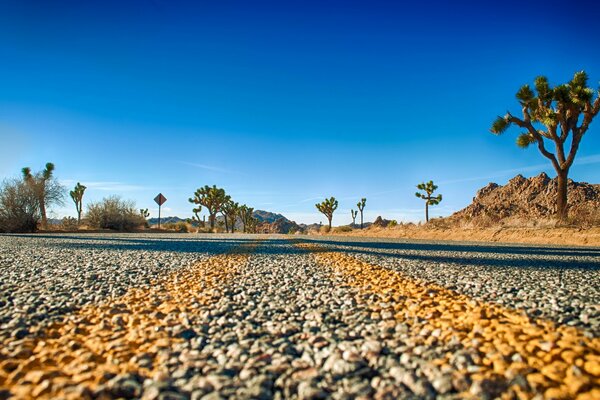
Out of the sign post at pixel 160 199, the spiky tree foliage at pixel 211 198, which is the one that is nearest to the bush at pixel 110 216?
the sign post at pixel 160 199

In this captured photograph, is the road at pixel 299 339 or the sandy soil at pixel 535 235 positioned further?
the sandy soil at pixel 535 235

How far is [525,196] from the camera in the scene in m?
52.0

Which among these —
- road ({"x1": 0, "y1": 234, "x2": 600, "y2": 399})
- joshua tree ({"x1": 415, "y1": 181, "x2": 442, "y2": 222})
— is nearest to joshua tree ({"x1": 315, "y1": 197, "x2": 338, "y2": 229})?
joshua tree ({"x1": 415, "y1": 181, "x2": 442, "y2": 222})

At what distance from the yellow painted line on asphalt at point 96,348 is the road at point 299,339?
0.01 m

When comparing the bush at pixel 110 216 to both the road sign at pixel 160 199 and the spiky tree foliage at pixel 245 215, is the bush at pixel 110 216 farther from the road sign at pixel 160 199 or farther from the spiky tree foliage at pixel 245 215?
the spiky tree foliage at pixel 245 215

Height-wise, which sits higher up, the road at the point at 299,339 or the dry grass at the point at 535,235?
the dry grass at the point at 535,235

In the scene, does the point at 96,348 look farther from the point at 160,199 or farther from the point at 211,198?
the point at 211,198

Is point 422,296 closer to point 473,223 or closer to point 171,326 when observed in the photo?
point 171,326

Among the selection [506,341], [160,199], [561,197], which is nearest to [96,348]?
[506,341]

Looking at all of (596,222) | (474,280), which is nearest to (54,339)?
(474,280)

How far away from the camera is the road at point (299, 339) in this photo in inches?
74.4

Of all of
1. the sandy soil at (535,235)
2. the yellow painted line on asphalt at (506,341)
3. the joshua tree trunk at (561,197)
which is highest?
the joshua tree trunk at (561,197)

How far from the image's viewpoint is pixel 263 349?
2.43 m

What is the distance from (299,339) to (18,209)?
30519 millimetres
